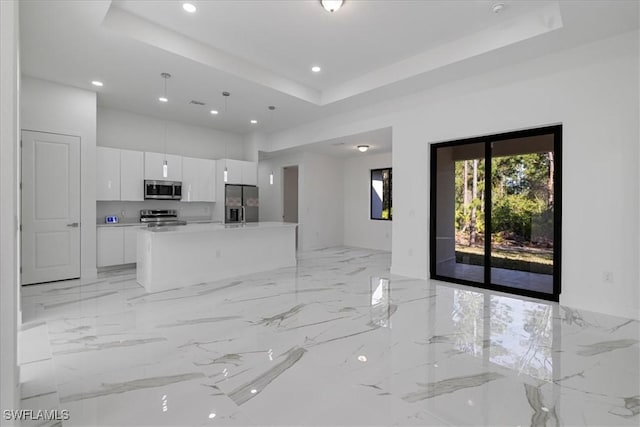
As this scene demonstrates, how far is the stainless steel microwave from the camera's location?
6301 millimetres

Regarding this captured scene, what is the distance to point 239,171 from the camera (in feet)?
25.2

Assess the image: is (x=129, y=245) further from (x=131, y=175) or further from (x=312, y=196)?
(x=312, y=196)

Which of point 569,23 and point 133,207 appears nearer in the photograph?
point 569,23

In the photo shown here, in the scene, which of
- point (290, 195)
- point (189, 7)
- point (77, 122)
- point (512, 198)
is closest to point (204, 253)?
point (77, 122)

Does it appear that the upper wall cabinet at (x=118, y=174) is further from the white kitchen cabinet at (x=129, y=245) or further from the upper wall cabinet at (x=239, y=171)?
the upper wall cabinet at (x=239, y=171)

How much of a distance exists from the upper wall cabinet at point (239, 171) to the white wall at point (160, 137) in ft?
2.28

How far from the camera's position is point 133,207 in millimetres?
6586

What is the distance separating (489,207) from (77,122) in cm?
660

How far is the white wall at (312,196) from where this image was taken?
8.70 meters

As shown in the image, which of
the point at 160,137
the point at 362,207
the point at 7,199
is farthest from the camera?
the point at 362,207

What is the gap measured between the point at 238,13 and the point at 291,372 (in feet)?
12.1

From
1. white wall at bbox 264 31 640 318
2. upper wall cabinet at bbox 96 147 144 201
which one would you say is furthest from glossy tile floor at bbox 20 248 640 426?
upper wall cabinet at bbox 96 147 144 201

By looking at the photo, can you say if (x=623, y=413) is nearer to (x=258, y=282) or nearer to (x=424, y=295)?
(x=424, y=295)

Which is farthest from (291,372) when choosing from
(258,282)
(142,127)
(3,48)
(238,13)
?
(142,127)
